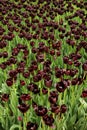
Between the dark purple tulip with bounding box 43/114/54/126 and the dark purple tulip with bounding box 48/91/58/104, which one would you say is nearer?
the dark purple tulip with bounding box 43/114/54/126

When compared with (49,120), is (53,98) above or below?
above

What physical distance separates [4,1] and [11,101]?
19.8 feet

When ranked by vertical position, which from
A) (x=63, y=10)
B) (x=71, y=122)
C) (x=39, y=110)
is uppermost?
(x=63, y=10)

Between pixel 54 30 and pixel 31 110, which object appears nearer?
pixel 31 110

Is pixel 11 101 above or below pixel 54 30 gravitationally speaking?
below

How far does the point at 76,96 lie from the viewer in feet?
14.9

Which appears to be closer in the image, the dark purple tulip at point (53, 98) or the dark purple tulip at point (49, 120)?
the dark purple tulip at point (49, 120)

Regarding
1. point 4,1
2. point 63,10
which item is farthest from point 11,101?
point 4,1

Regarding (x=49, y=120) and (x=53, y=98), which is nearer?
(x=49, y=120)

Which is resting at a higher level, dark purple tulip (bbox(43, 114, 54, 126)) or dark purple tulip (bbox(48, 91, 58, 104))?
dark purple tulip (bbox(48, 91, 58, 104))

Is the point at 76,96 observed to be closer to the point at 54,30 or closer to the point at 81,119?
the point at 81,119

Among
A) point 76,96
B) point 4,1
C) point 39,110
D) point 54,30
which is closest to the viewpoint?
point 39,110

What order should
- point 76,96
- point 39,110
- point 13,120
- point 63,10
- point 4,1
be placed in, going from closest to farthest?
point 39,110
point 13,120
point 76,96
point 63,10
point 4,1

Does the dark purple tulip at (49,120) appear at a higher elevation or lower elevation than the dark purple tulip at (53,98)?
lower
